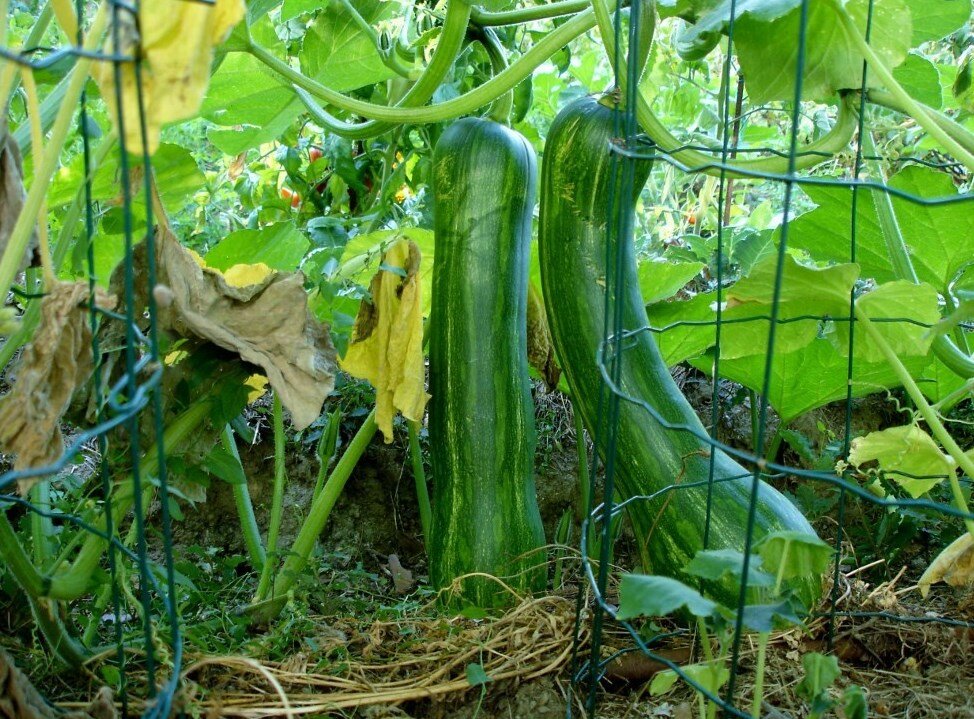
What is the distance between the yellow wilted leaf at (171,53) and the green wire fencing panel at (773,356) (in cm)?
46

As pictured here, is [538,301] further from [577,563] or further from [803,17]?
[803,17]

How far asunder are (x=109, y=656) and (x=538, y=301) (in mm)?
885

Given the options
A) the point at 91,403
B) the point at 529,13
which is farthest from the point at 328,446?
the point at 529,13

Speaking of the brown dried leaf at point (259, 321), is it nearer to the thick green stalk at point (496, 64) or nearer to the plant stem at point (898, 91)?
the thick green stalk at point (496, 64)

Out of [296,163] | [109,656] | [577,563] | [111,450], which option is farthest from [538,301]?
[109,656]

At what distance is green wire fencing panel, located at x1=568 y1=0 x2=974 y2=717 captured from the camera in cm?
101

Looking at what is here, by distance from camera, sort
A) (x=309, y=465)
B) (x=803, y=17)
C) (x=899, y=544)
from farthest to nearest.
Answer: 1. (x=309, y=465)
2. (x=899, y=544)
3. (x=803, y=17)

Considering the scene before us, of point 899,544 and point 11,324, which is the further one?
point 899,544

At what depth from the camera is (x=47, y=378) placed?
34.0 inches

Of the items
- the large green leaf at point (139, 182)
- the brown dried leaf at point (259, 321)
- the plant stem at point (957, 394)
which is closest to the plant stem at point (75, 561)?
the brown dried leaf at point (259, 321)

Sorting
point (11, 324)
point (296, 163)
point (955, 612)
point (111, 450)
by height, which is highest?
point (296, 163)

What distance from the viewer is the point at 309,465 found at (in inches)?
71.4

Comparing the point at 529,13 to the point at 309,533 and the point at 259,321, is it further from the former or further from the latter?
the point at 309,533

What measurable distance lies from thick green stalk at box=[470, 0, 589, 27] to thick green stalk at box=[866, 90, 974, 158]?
46 centimetres
